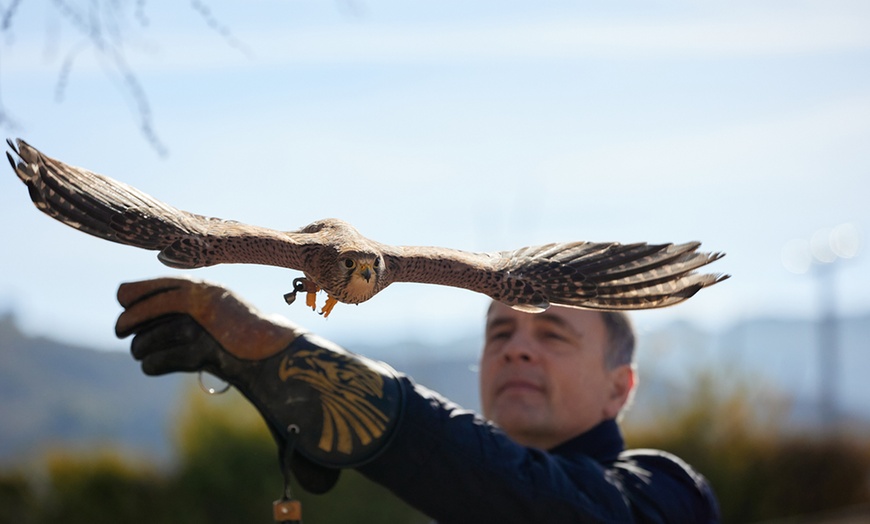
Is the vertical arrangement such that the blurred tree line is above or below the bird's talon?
below

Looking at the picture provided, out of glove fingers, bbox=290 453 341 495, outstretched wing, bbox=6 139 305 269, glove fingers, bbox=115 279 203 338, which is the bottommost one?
glove fingers, bbox=290 453 341 495

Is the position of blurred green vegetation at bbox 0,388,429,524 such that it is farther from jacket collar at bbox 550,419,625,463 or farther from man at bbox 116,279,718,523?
man at bbox 116,279,718,523

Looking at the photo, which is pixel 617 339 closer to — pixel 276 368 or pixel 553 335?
pixel 553 335

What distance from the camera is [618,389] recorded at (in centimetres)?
402

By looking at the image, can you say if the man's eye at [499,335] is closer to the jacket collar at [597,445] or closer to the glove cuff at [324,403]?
the jacket collar at [597,445]

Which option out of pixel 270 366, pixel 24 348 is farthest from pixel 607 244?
pixel 24 348

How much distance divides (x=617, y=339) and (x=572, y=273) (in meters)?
0.79

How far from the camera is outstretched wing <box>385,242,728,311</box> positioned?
10.1 ft

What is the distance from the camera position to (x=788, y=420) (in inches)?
436

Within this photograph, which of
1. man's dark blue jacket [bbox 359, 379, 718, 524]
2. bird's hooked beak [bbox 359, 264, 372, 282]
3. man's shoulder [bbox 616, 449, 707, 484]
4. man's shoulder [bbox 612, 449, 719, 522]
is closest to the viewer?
bird's hooked beak [bbox 359, 264, 372, 282]

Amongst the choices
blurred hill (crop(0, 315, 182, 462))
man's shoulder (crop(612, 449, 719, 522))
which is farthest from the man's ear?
blurred hill (crop(0, 315, 182, 462))

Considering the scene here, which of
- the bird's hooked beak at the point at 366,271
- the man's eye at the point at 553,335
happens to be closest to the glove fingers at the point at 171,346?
the bird's hooked beak at the point at 366,271

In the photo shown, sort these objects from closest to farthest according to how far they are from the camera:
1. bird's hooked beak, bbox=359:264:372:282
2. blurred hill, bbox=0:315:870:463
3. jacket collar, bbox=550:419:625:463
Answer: bird's hooked beak, bbox=359:264:372:282 < jacket collar, bbox=550:419:625:463 < blurred hill, bbox=0:315:870:463

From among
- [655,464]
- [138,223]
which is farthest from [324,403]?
[655,464]
